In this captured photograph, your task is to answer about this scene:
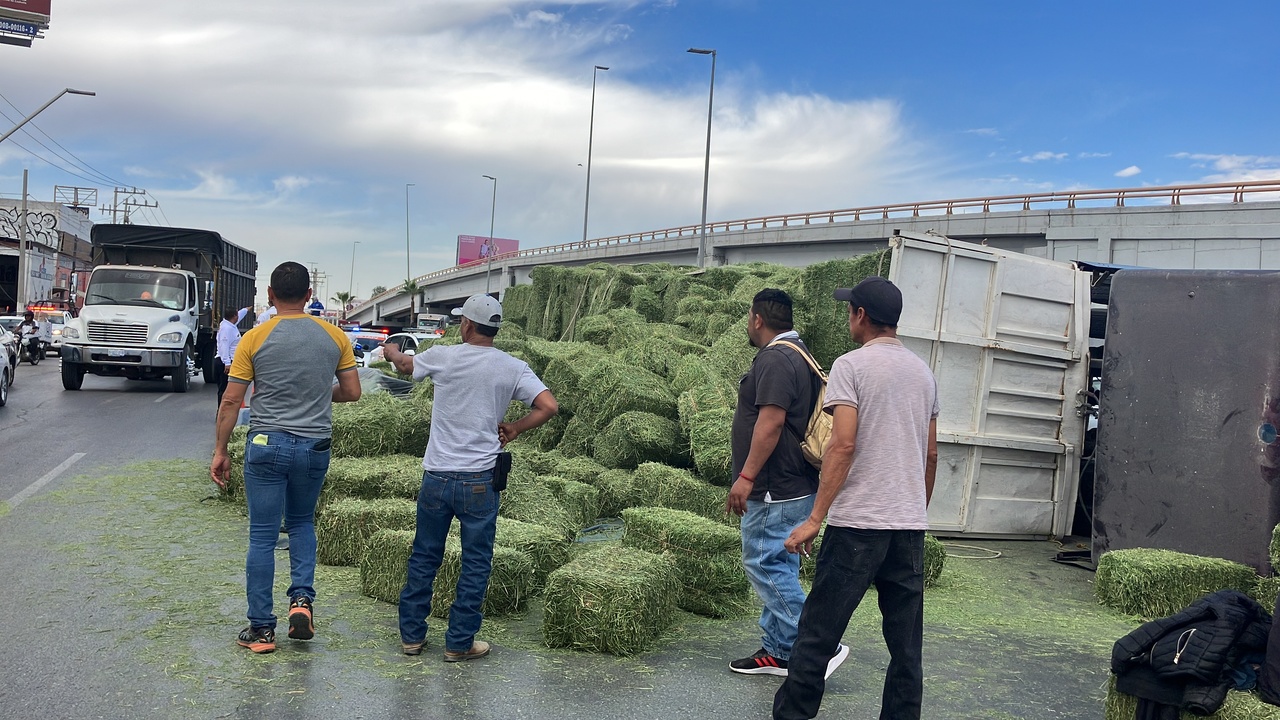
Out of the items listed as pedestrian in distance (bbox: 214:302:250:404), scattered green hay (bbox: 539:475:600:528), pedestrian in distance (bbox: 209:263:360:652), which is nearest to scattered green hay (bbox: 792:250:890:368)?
scattered green hay (bbox: 539:475:600:528)

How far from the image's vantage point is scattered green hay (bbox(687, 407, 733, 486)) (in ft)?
29.3

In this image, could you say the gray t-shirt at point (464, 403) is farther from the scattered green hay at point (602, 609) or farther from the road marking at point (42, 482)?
the road marking at point (42, 482)

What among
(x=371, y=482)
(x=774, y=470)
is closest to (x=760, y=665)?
(x=774, y=470)

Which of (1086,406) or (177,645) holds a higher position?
(1086,406)

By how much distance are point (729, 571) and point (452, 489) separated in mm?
2119

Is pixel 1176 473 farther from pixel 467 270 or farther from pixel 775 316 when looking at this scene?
pixel 467 270

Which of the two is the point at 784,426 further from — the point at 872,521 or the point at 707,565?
the point at 707,565

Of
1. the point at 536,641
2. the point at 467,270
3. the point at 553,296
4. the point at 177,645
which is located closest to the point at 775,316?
the point at 536,641

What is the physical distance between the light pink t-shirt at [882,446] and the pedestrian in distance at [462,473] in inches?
66.3

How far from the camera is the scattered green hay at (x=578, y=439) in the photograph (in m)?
10.9

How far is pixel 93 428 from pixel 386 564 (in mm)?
10456

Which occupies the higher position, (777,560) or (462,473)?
(462,473)

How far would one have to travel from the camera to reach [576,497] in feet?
28.1

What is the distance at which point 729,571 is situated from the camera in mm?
6504
